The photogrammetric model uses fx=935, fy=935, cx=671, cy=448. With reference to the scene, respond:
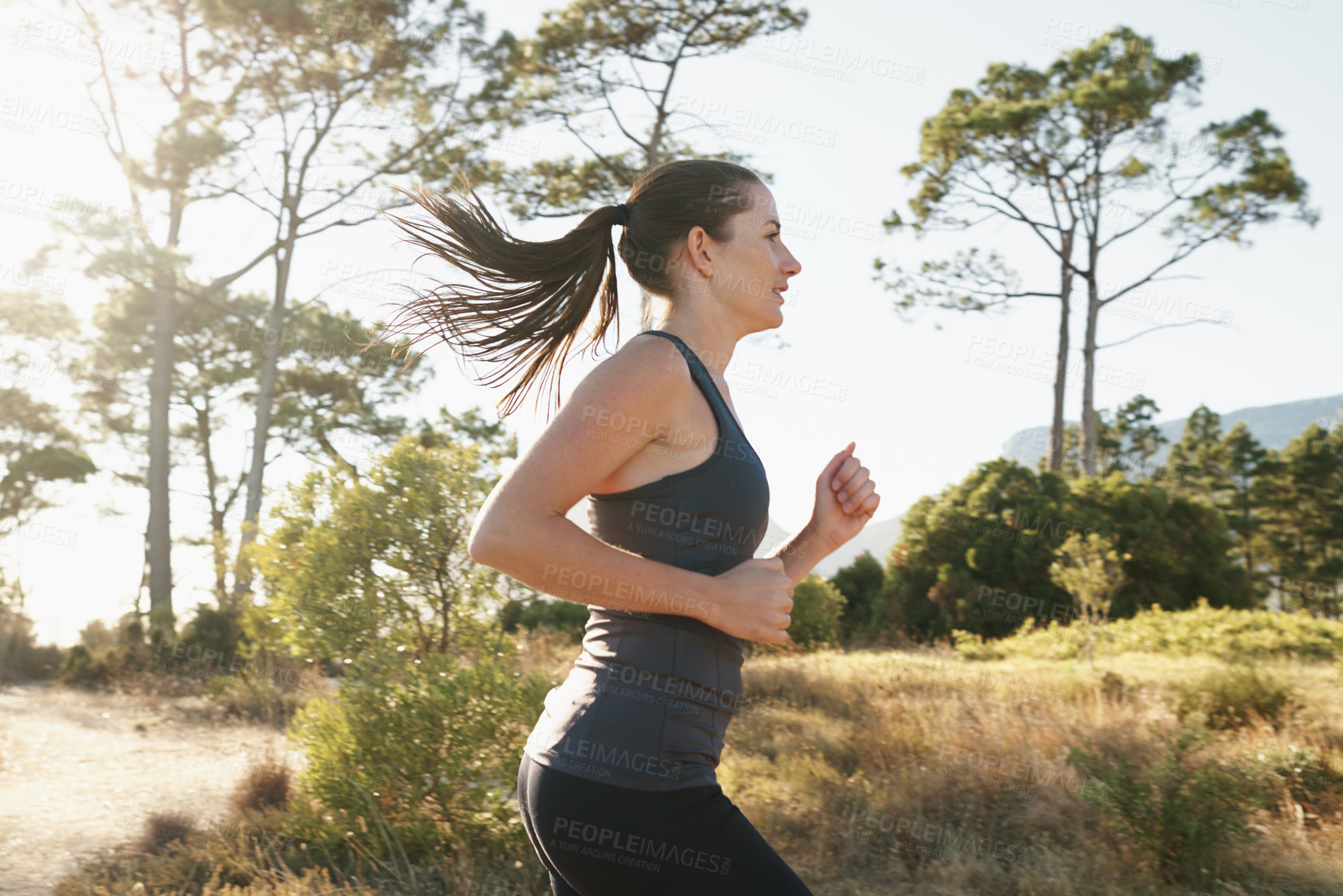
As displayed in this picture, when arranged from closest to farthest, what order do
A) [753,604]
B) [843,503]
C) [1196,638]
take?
[753,604] → [843,503] → [1196,638]

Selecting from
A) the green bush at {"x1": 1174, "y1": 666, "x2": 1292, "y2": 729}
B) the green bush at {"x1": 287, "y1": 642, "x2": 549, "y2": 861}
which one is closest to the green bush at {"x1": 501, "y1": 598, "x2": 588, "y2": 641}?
the green bush at {"x1": 1174, "y1": 666, "x2": 1292, "y2": 729}

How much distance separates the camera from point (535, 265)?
189cm

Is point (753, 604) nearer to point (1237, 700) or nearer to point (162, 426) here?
point (1237, 700)

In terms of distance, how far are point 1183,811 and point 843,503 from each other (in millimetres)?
3777

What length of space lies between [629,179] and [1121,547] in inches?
403

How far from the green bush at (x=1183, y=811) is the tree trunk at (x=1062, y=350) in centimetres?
1658

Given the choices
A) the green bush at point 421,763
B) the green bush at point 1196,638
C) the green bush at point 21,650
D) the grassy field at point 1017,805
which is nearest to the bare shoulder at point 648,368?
the grassy field at point 1017,805

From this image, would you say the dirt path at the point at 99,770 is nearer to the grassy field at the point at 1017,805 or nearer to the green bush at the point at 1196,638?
the grassy field at the point at 1017,805

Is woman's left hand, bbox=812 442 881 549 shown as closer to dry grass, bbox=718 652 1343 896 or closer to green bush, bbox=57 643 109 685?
dry grass, bbox=718 652 1343 896

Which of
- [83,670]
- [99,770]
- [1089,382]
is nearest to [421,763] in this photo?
[99,770]

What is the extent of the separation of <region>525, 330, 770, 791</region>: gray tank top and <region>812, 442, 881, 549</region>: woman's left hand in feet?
1.16

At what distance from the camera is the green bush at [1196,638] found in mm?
10570

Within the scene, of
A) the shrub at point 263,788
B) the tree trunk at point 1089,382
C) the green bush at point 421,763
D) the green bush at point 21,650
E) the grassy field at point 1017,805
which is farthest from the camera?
the tree trunk at point 1089,382

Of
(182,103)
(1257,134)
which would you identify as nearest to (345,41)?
(182,103)
